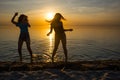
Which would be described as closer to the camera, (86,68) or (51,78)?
(51,78)

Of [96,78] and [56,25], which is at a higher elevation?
[56,25]

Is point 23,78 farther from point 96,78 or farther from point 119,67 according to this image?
point 119,67

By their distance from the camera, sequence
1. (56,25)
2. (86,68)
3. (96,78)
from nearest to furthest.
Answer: (96,78) → (86,68) → (56,25)

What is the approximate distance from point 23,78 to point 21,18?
14.6 feet

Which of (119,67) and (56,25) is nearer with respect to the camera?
(119,67)

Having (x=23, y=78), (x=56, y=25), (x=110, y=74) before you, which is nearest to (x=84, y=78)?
(x=110, y=74)

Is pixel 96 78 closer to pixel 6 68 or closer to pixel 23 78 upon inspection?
pixel 23 78

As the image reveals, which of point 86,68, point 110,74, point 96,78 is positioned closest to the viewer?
point 96,78

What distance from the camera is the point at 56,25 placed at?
1152cm

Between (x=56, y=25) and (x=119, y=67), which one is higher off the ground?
(x=56, y=25)

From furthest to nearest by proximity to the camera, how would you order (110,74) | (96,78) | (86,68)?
(86,68), (110,74), (96,78)

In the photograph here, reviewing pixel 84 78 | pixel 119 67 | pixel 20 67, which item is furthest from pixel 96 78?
pixel 20 67

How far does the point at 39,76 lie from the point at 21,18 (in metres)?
4.37

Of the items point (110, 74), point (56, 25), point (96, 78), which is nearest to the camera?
point (96, 78)
